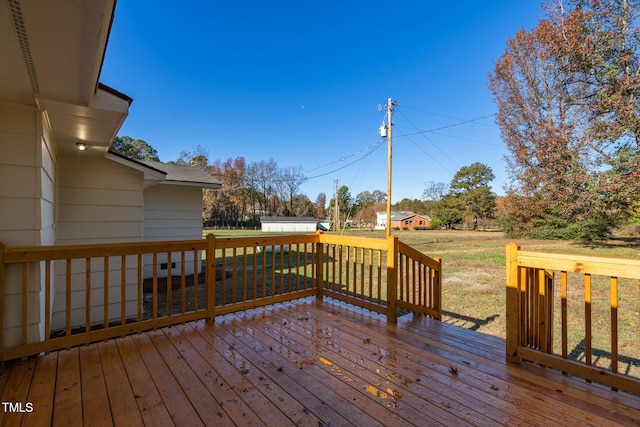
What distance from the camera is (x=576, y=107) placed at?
35.1 feet

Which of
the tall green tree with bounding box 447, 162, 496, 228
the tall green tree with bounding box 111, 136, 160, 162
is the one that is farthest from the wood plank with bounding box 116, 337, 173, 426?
the tall green tree with bounding box 447, 162, 496, 228

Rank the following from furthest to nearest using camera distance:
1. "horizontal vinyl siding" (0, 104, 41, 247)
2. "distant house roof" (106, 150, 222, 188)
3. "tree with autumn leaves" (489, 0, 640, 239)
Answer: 1. "tree with autumn leaves" (489, 0, 640, 239)
2. "distant house roof" (106, 150, 222, 188)
3. "horizontal vinyl siding" (0, 104, 41, 247)

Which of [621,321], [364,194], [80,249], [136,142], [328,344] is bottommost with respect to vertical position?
[621,321]

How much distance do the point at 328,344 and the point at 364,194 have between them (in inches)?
1834

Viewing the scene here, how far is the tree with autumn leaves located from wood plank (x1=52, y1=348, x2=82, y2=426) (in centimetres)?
1377

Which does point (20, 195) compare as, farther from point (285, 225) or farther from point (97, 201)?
point (285, 225)

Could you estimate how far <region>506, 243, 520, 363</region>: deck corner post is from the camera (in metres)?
2.34

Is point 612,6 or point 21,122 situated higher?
point 612,6

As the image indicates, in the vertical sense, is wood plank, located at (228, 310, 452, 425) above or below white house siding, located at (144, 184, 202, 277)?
below

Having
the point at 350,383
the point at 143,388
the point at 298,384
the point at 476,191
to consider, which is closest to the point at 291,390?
the point at 298,384

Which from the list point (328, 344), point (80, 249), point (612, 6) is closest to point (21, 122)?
point (80, 249)

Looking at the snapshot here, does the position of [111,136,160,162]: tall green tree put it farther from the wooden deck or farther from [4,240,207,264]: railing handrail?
the wooden deck

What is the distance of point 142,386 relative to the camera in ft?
6.44

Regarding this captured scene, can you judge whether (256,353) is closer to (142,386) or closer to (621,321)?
(142,386)
